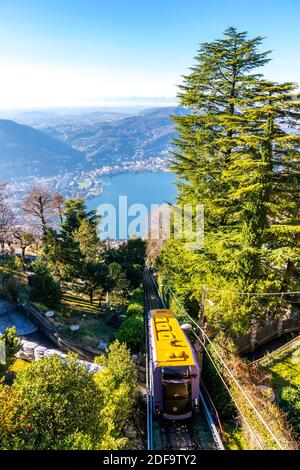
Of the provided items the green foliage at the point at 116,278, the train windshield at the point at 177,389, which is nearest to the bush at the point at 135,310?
the green foliage at the point at 116,278

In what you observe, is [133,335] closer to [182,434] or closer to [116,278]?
[182,434]

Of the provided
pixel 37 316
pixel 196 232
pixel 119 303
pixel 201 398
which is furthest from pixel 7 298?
pixel 201 398

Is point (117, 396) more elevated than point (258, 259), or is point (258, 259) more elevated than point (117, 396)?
point (258, 259)

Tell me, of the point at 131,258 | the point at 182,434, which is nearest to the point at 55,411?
the point at 182,434
